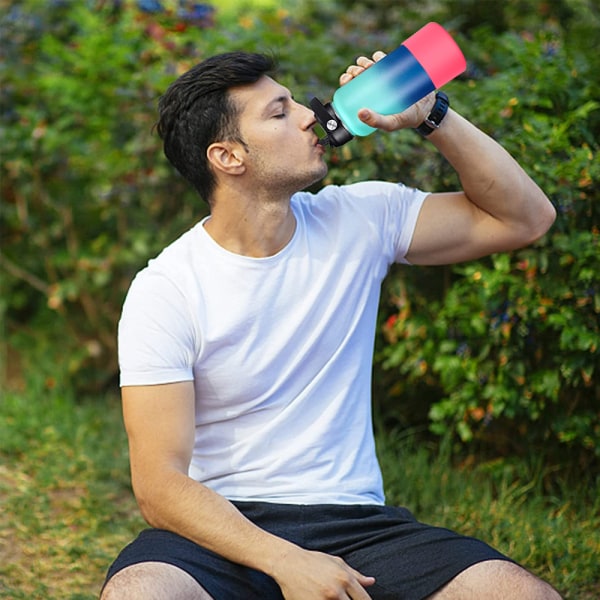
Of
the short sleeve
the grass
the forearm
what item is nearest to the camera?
the short sleeve

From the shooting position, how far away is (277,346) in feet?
8.15

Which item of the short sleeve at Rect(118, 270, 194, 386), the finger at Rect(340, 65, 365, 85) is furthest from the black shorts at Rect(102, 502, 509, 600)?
the finger at Rect(340, 65, 365, 85)

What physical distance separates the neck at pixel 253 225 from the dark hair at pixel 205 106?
4.8 inches

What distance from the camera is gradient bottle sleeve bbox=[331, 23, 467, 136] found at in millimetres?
2424

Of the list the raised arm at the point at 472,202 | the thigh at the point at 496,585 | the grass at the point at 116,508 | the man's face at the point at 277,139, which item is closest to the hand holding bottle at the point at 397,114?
the raised arm at the point at 472,202

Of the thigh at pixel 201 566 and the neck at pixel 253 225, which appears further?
the neck at pixel 253 225

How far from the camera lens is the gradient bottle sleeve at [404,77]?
95.4 inches

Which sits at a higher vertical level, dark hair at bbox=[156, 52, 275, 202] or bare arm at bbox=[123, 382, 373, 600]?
dark hair at bbox=[156, 52, 275, 202]

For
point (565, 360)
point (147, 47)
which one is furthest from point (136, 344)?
point (147, 47)

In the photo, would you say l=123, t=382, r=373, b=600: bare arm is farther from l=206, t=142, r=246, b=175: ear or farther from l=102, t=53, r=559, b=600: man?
l=206, t=142, r=246, b=175: ear

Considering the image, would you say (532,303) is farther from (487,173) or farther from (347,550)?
(347,550)

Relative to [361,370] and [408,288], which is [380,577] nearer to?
[361,370]

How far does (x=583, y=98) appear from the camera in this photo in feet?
10.7

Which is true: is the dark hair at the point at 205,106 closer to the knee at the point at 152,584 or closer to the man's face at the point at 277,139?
the man's face at the point at 277,139
